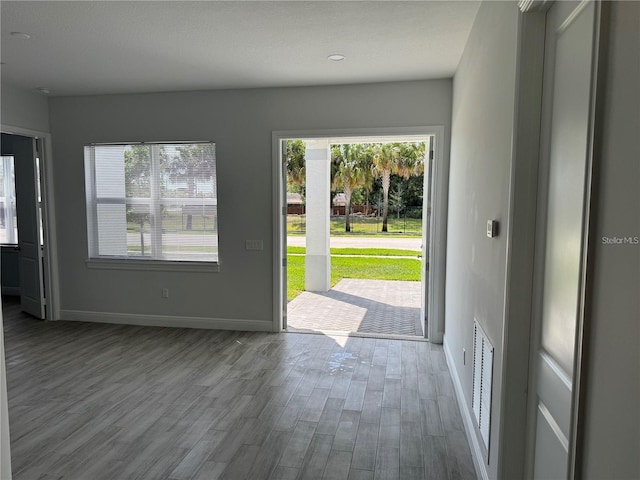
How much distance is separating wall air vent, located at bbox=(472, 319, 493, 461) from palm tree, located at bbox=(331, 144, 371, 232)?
9951mm

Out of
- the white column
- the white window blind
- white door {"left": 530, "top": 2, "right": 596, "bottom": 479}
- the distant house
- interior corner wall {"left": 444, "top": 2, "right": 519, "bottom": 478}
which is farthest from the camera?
the distant house

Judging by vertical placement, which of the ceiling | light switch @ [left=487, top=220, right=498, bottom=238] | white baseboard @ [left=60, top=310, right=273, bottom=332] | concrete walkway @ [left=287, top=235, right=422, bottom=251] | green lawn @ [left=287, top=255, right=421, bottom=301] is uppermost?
the ceiling

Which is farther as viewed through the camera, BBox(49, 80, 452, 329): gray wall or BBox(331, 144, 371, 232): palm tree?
BBox(331, 144, 371, 232): palm tree

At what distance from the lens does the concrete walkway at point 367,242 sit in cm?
1268

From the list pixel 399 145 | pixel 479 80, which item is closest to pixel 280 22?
pixel 479 80

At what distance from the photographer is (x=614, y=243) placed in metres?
1.04

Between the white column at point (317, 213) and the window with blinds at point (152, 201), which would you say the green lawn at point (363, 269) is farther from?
the window with blinds at point (152, 201)

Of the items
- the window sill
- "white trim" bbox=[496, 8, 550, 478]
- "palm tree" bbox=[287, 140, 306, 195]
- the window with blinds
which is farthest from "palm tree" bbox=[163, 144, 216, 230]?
"palm tree" bbox=[287, 140, 306, 195]

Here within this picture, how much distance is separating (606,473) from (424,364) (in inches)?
120

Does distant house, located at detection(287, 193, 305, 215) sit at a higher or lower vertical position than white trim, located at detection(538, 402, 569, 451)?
higher

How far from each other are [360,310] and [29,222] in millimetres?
4418

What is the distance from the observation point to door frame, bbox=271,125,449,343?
4.46 meters

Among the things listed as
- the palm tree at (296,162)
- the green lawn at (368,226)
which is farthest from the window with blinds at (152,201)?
the green lawn at (368,226)

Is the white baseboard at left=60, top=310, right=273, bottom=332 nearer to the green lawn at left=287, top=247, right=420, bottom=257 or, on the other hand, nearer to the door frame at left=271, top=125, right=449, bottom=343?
the door frame at left=271, top=125, right=449, bottom=343
